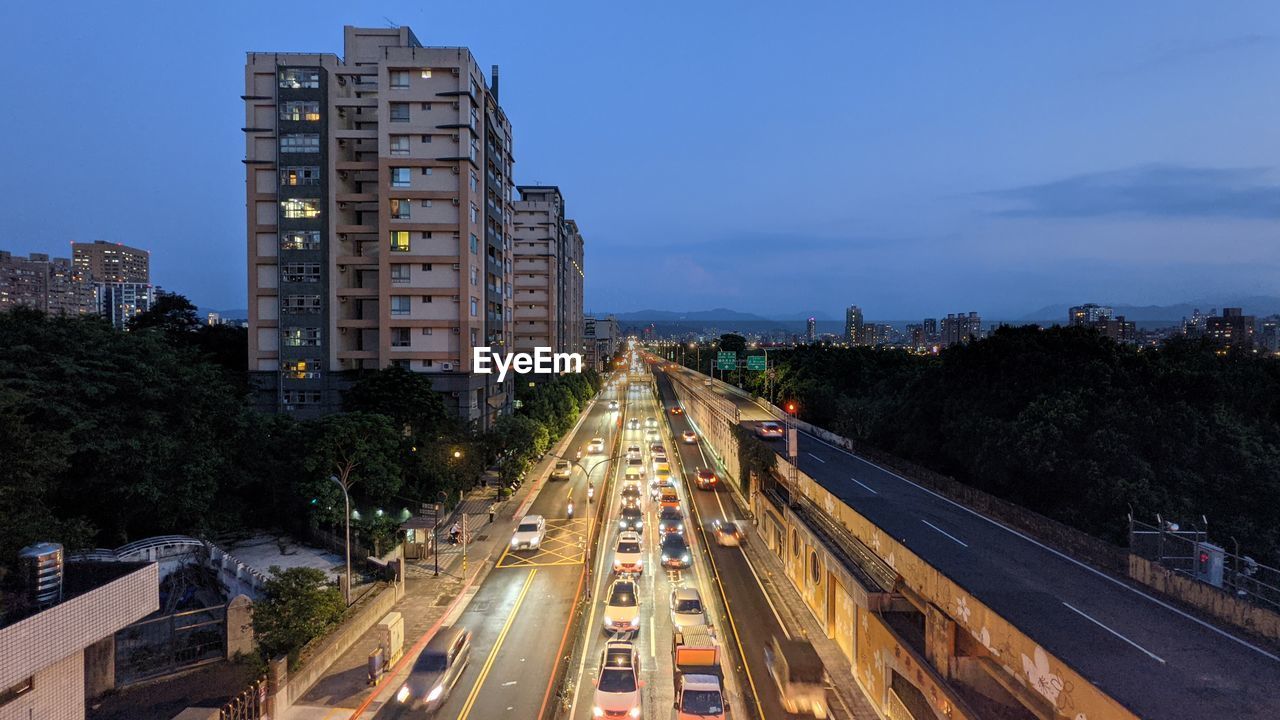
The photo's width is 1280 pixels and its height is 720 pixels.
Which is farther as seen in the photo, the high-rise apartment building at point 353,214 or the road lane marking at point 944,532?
the high-rise apartment building at point 353,214

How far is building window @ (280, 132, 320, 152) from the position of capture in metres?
54.1

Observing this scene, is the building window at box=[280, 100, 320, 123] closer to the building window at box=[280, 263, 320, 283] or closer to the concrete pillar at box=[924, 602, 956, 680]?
the building window at box=[280, 263, 320, 283]

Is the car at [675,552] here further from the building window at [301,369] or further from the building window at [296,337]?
the building window at [296,337]

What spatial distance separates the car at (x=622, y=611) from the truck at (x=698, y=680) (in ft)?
9.42

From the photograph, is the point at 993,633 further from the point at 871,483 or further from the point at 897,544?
the point at 871,483

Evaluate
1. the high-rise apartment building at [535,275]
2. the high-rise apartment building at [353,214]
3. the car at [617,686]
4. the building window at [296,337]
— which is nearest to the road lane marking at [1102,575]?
the car at [617,686]

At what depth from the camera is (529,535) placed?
127 feet

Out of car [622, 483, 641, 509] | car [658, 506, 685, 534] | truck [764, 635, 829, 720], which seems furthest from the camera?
car [622, 483, 641, 509]

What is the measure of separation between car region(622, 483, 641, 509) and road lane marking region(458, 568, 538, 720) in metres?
12.6

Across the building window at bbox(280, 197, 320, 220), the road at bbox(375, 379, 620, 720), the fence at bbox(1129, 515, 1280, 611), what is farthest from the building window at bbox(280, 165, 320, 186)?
the fence at bbox(1129, 515, 1280, 611)

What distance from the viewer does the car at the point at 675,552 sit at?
34719 mm

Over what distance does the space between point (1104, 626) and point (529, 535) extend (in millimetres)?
29658

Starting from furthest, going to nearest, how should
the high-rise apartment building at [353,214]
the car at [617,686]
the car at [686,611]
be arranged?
1. the high-rise apartment building at [353,214]
2. the car at [686,611]
3. the car at [617,686]

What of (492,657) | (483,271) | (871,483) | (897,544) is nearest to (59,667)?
(492,657)
